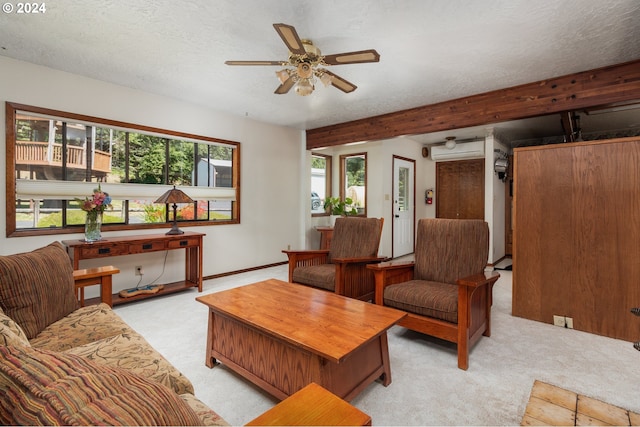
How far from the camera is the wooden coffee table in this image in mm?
1557

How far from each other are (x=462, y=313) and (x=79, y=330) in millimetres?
2383

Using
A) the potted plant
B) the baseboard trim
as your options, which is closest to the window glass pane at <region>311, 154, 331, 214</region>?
the potted plant

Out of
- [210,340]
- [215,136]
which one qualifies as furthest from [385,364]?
[215,136]

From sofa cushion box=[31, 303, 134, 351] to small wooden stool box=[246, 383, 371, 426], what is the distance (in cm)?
124

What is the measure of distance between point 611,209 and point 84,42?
482 centimetres

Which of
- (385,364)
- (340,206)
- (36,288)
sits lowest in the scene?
(385,364)

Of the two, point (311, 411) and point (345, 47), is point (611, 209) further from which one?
point (311, 411)

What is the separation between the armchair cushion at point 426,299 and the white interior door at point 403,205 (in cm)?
372

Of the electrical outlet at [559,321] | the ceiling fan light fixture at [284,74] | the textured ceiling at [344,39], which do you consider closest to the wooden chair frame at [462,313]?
the electrical outlet at [559,321]

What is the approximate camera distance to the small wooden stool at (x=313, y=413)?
86cm

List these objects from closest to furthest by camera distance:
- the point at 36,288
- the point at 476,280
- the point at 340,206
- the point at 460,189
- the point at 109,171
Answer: the point at 36,288 < the point at 476,280 < the point at 109,171 < the point at 340,206 < the point at 460,189

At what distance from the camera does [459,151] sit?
6.29m

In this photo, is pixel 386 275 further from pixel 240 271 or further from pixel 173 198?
pixel 240 271

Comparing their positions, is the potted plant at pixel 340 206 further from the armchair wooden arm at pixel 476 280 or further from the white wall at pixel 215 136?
the armchair wooden arm at pixel 476 280
